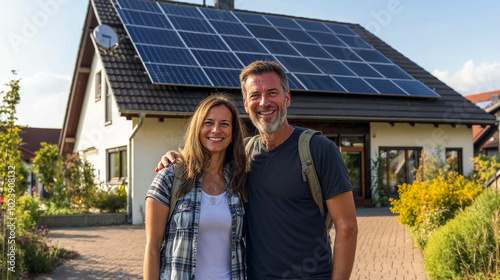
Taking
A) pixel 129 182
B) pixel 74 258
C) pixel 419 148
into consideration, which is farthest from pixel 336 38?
pixel 74 258

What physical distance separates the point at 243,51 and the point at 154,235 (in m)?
13.0

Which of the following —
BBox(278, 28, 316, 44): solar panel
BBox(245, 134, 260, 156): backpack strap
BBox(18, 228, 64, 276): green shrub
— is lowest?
BBox(18, 228, 64, 276): green shrub

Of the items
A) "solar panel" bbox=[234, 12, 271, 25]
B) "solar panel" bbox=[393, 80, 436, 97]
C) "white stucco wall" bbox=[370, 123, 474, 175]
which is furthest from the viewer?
"solar panel" bbox=[234, 12, 271, 25]

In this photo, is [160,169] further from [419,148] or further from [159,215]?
[419,148]

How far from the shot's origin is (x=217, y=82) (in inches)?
528

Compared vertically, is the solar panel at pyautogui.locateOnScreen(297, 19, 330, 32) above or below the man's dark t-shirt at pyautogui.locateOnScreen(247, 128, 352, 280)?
above

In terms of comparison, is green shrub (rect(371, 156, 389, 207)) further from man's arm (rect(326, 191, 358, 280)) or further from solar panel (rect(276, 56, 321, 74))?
man's arm (rect(326, 191, 358, 280))

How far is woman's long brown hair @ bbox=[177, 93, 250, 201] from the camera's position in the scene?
9.95 feet

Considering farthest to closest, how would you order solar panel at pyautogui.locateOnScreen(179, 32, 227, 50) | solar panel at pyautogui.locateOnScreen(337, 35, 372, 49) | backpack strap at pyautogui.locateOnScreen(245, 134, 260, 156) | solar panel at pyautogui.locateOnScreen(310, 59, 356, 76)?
solar panel at pyautogui.locateOnScreen(337, 35, 372, 49) → solar panel at pyautogui.locateOnScreen(310, 59, 356, 76) → solar panel at pyautogui.locateOnScreen(179, 32, 227, 50) → backpack strap at pyautogui.locateOnScreen(245, 134, 260, 156)

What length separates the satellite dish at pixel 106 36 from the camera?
47.3 ft

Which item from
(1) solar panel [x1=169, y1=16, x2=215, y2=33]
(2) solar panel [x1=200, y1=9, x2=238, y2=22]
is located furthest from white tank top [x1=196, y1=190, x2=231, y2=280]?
(2) solar panel [x1=200, y1=9, x2=238, y2=22]

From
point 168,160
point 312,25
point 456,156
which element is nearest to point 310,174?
point 168,160

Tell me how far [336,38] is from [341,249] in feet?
55.4

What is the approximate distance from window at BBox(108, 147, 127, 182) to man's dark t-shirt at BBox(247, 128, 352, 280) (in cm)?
1287
